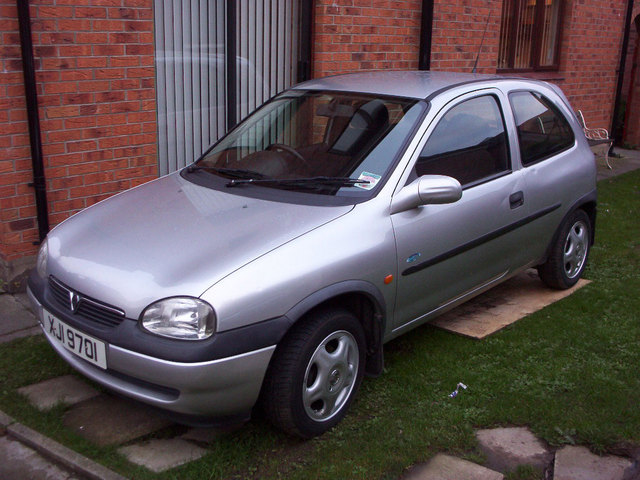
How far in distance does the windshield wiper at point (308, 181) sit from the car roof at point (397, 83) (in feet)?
2.71

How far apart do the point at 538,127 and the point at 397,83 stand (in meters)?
1.20

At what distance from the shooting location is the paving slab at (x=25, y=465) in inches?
132

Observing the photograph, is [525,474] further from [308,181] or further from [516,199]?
[516,199]

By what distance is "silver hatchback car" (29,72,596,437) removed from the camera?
3211mm

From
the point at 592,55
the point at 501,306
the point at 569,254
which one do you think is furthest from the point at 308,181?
the point at 592,55

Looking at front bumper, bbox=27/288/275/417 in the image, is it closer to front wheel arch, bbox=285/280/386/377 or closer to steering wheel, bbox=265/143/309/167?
front wheel arch, bbox=285/280/386/377

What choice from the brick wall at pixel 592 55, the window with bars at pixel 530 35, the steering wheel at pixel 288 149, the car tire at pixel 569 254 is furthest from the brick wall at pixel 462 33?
the steering wheel at pixel 288 149

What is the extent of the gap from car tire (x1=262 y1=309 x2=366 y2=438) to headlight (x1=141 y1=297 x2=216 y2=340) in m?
0.40

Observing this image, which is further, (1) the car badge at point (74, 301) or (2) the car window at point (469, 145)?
(2) the car window at point (469, 145)

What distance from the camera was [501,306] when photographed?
18.1 feet

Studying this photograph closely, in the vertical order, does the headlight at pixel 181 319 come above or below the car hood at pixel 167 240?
below

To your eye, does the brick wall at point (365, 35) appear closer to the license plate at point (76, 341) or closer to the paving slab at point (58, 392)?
the paving slab at point (58, 392)

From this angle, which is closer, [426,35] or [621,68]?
[426,35]

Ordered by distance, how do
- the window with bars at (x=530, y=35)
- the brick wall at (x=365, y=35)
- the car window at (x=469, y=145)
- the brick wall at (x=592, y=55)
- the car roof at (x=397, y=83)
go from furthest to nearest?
1. the brick wall at (x=592, y=55)
2. the window with bars at (x=530, y=35)
3. the brick wall at (x=365, y=35)
4. the car roof at (x=397, y=83)
5. the car window at (x=469, y=145)
